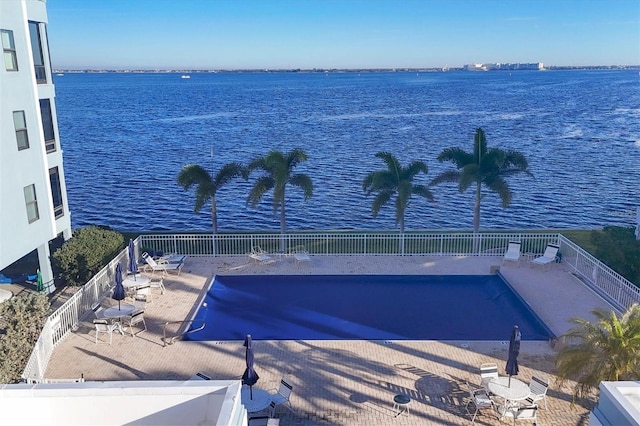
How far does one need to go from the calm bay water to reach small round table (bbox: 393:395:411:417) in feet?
61.0

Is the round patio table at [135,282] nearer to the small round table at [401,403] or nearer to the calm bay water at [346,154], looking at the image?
the small round table at [401,403]

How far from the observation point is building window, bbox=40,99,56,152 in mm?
19703

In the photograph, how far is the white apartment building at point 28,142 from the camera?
691 inches

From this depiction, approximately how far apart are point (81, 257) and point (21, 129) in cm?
465

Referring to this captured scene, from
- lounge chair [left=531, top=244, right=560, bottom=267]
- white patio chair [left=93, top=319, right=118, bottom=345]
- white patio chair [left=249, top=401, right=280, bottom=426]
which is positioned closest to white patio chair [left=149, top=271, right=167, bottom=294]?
white patio chair [left=93, top=319, right=118, bottom=345]

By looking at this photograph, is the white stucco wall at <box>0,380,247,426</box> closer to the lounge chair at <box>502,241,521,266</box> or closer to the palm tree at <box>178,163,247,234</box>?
the lounge chair at <box>502,241,521,266</box>

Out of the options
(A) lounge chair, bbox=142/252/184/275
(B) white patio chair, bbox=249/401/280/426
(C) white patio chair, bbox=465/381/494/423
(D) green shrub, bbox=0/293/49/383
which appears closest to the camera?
(B) white patio chair, bbox=249/401/280/426

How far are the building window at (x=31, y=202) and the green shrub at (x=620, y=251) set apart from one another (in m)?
20.0

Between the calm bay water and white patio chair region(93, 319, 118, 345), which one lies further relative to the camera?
the calm bay water

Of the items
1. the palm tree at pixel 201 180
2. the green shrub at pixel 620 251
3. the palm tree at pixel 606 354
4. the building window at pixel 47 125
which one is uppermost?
the building window at pixel 47 125

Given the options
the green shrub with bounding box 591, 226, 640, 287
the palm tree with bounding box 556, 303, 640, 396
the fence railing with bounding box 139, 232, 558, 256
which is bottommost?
the fence railing with bounding box 139, 232, 558, 256

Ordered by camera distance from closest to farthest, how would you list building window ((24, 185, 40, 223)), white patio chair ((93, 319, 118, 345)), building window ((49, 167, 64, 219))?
white patio chair ((93, 319, 118, 345)) → building window ((24, 185, 40, 223)) → building window ((49, 167, 64, 219))

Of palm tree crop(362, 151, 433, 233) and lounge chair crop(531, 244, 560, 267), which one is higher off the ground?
palm tree crop(362, 151, 433, 233)

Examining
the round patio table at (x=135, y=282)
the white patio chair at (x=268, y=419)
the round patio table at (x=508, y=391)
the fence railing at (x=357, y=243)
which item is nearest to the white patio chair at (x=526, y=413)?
the round patio table at (x=508, y=391)
